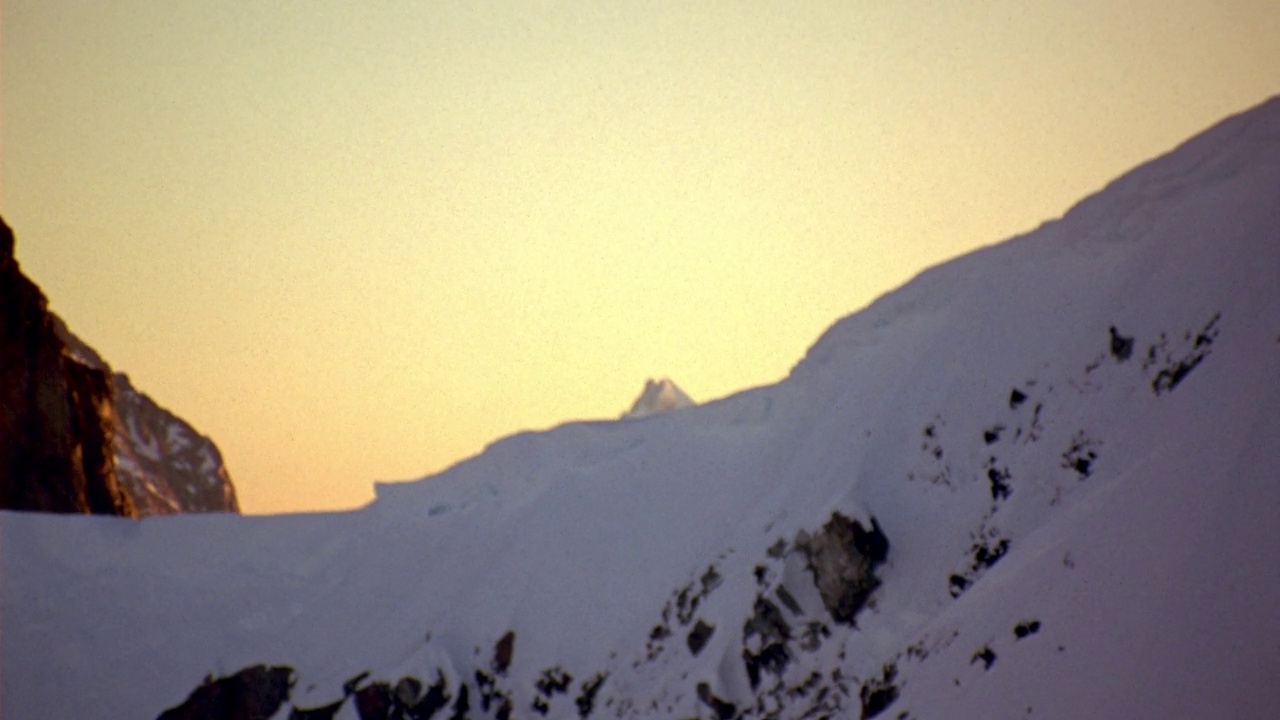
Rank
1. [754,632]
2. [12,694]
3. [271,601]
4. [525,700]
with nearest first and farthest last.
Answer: [754,632] → [525,700] → [12,694] → [271,601]

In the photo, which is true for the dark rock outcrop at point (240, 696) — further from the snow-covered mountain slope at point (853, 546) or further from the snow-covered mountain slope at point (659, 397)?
the snow-covered mountain slope at point (659, 397)

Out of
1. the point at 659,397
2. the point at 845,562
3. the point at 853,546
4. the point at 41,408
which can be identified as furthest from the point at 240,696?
the point at 659,397

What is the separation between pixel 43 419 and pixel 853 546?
42.7 m

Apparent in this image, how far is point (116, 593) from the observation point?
4959 cm

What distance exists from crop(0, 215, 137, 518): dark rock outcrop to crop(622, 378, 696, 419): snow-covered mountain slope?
33183 millimetres

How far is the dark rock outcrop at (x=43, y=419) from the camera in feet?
193

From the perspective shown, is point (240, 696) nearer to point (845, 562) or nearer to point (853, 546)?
point (845, 562)

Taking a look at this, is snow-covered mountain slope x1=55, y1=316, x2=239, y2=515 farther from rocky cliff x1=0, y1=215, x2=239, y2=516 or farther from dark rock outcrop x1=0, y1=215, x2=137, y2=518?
dark rock outcrop x1=0, y1=215, x2=137, y2=518

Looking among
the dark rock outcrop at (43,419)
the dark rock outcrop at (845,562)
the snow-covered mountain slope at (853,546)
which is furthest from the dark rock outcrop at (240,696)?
the dark rock outcrop at (845,562)

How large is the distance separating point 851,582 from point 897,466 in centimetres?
386

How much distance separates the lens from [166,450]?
347ft

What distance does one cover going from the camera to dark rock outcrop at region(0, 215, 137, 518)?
193ft

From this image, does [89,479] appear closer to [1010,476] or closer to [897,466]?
[897,466]

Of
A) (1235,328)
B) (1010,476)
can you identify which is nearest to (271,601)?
(1010,476)
